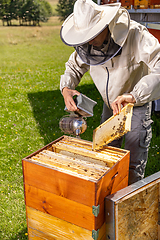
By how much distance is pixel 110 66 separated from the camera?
6.58ft

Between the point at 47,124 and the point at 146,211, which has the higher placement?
the point at 146,211

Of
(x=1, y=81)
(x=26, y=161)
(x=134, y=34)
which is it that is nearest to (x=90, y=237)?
(x=26, y=161)

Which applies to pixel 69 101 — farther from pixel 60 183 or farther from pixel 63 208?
pixel 63 208

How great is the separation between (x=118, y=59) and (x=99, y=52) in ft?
0.62

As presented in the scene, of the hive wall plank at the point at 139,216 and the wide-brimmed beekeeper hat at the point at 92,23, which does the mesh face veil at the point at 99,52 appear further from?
the hive wall plank at the point at 139,216

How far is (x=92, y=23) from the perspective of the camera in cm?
164

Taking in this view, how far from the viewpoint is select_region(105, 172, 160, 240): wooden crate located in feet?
5.07

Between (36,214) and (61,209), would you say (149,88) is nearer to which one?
(61,209)

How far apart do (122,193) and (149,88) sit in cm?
77

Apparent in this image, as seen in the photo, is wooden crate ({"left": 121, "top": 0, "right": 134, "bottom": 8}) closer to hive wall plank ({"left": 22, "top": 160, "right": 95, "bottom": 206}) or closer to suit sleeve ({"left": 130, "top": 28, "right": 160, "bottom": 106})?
suit sleeve ({"left": 130, "top": 28, "right": 160, "bottom": 106})

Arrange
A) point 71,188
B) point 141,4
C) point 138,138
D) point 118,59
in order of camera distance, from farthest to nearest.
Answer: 1. point 141,4
2. point 138,138
3. point 118,59
4. point 71,188

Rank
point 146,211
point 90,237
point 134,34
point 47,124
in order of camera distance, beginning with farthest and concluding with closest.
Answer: point 47,124 < point 134,34 < point 146,211 < point 90,237

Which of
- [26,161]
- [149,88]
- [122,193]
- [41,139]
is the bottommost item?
[41,139]

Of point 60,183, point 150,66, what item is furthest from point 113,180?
point 150,66
